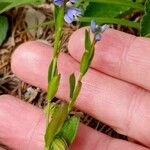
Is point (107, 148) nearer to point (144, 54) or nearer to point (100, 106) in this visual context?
point (100, 106)

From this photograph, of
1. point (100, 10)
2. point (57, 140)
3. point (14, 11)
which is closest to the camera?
point (57, 140)

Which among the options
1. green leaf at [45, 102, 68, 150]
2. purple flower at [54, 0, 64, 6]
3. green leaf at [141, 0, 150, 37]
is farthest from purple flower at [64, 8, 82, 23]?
green leaf at [141, 0, 150, 37]

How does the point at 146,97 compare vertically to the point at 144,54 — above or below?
below

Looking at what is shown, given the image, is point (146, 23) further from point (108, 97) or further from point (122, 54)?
point (108, 97)

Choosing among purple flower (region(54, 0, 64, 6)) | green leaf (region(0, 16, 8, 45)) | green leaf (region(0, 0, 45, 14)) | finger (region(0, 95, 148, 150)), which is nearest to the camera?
purple flower (region(54, 0, 64, 6))

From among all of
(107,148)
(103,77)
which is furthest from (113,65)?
(107,148)

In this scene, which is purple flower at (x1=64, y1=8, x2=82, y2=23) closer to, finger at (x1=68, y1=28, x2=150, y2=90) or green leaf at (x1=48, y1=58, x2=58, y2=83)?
green leaf at (x1=48, y1=58, x2=58, y2=83)

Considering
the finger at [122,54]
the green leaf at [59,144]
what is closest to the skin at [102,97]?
the finger at [122,54]
